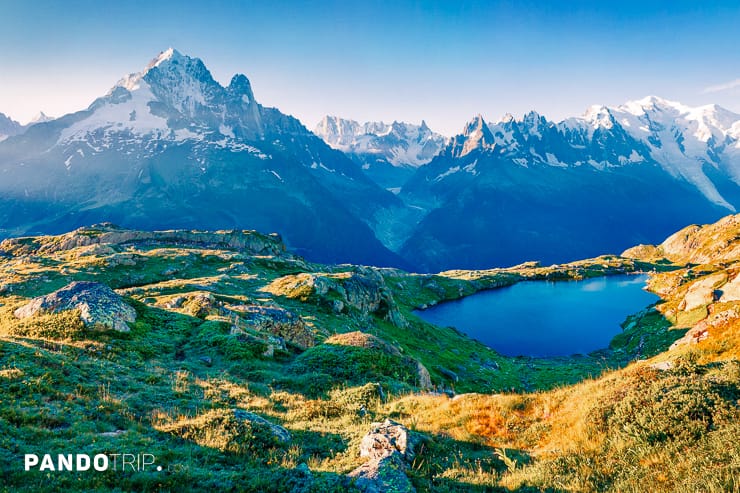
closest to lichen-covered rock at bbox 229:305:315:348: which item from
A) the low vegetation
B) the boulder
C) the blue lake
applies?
the low vegetation

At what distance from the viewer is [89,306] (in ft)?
82.9

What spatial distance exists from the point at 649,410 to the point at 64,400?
21.2m

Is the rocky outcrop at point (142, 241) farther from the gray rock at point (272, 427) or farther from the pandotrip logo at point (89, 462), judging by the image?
the pandotrip logo at point (89, 462)

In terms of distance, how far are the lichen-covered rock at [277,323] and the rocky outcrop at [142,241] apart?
2909 inches

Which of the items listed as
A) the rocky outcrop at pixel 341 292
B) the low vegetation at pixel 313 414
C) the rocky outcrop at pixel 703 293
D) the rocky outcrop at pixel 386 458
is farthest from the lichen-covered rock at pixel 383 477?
the rocky outcrop at pixel 703 293

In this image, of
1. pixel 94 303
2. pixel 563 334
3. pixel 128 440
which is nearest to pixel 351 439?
pixel 128 440

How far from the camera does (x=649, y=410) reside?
477 inches

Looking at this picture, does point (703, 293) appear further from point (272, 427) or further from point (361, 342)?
point (272, 427)

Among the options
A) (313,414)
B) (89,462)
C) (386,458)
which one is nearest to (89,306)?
(89,462)

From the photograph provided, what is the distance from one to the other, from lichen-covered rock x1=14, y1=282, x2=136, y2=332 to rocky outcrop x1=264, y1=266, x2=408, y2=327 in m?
35.4

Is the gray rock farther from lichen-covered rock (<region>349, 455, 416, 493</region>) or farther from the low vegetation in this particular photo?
lichen-covered rock (<region>349, 455, 416, 493</region>)

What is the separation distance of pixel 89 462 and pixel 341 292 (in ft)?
190

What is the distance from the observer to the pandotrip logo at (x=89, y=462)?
34.8 ft

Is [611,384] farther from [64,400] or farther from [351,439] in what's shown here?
[64,400]
